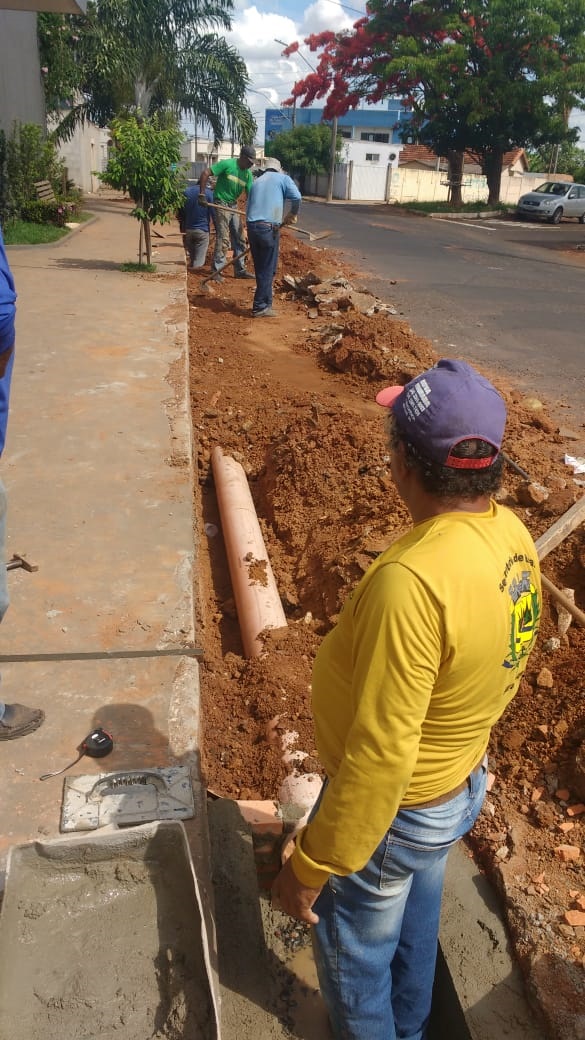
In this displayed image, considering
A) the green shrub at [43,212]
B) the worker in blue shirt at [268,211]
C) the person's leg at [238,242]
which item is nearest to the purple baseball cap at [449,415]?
the worker in blue shirt at [268,211]

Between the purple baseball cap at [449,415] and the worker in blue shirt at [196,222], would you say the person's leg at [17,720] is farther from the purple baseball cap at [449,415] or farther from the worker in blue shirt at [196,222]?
the worker in blue shirt at [196,222]

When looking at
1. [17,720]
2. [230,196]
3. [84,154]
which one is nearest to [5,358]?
[17,720]

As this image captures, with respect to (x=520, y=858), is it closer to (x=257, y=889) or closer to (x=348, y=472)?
(x=257, y=889)

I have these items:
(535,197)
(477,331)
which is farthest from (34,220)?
(535,197)

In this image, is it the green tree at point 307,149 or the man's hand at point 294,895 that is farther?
the green tree at point 307,149

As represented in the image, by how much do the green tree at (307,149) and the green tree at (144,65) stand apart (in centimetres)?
2030

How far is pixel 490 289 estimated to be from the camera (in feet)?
44.1

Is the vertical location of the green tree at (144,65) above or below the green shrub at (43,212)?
above

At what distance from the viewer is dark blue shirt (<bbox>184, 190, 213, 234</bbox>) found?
41.3 ft

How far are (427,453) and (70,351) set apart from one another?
6.16 meters

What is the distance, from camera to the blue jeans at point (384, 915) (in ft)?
5.48

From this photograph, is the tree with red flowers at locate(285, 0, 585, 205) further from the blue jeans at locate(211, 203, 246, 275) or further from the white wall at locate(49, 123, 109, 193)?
the blue jeans at locate(211, 203, 246, 275)

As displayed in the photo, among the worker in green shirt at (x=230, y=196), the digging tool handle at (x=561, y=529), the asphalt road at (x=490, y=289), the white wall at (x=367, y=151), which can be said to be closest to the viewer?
the digging tool handle at (x=561, y=529)

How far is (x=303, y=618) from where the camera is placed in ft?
13.9
